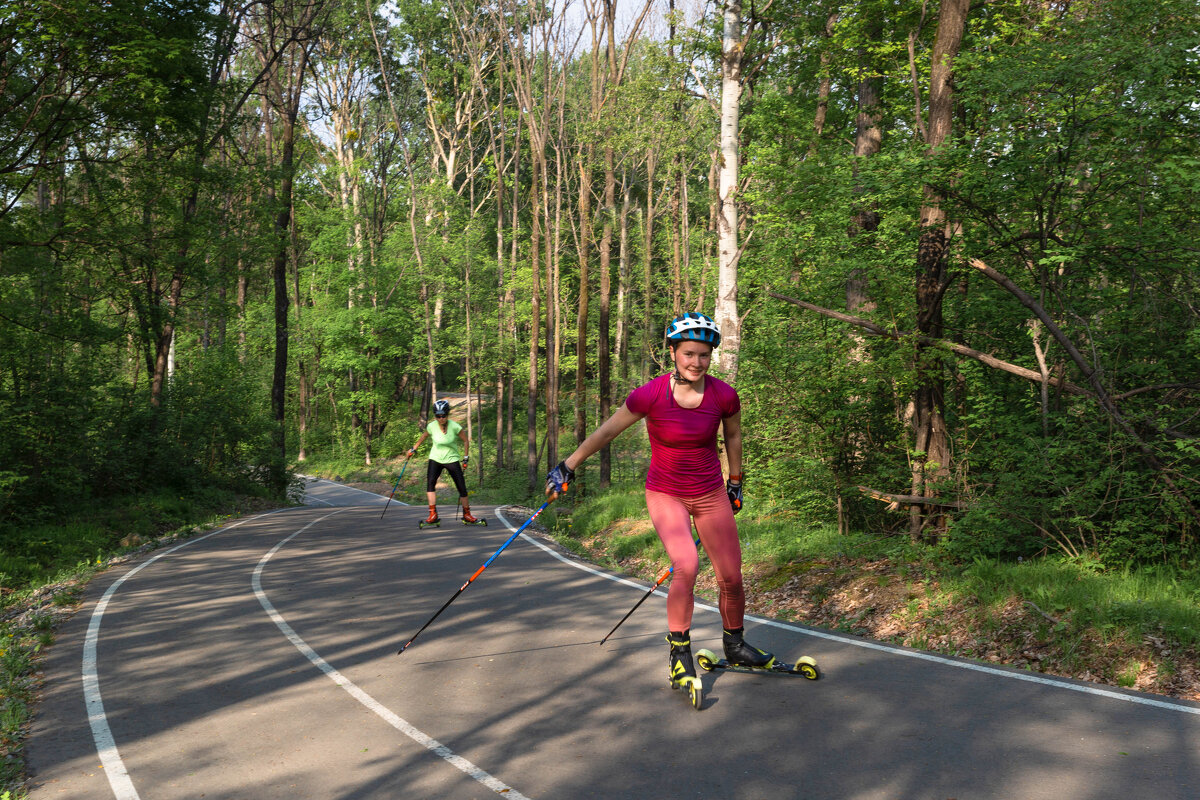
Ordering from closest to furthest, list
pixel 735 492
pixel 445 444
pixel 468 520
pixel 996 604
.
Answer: pixel 735 492 → pixel 996 604 → pixel 445 444 → pixel 468 520

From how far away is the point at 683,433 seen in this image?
6.03 m

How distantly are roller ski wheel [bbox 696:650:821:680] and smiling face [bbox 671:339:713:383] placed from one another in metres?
2.15

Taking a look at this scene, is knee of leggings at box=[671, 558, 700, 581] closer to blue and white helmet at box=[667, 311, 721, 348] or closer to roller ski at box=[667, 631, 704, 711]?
roller ski at box=[667, 631, 704, 711]

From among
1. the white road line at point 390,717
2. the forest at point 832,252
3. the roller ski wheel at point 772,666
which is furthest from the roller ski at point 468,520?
the roller ski wheel at point 772,666

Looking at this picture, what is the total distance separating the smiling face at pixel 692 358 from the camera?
5.90 metres

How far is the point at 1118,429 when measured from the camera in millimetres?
8008

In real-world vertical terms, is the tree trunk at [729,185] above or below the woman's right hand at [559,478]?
above

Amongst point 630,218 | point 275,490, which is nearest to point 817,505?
point 275,490

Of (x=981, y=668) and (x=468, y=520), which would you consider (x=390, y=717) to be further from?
(x=468, y=520)

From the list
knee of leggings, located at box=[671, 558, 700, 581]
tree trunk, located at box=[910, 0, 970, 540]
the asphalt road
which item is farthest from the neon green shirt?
knee of leggings, located at box=[671, 558, 700, 581]

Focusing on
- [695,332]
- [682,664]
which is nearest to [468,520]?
[682,664]

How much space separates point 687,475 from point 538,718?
6.30ft

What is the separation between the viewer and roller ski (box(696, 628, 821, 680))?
6230 mm

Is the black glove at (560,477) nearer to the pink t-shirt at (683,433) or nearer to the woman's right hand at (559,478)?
the woman's right hand at (559,478)
